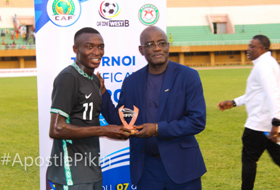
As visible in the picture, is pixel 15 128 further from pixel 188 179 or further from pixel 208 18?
pixel 208 18

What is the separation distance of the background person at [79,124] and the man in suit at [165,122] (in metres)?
0.30

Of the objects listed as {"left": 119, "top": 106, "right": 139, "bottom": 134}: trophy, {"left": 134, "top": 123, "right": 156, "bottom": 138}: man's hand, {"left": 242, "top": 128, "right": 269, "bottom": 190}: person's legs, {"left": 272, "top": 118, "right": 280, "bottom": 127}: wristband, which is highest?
{"left": 119, "top": 106, "right": 139, "bottom": 134}: trophy

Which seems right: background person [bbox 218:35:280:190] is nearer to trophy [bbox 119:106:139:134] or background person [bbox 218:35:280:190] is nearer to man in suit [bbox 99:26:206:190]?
man in suit [bbox 99:26:206:190]

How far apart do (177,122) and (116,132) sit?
19.0 inches

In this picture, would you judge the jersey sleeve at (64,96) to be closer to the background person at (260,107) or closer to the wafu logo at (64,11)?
the wafu logo at (64,11)

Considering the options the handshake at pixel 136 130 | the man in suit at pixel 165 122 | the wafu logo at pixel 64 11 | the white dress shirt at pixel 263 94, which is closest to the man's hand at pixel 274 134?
the white dress shirt at pixel 263 94

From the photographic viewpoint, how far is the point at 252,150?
3.59 m

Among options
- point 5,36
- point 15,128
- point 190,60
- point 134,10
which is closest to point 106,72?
point 134,10

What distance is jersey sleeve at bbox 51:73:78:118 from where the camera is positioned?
2.15 m

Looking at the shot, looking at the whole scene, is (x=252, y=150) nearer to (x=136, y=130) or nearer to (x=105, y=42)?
(x=136, y=130)

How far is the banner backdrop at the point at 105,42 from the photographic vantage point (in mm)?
3430

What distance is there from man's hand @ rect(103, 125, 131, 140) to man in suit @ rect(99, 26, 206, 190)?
88 mm

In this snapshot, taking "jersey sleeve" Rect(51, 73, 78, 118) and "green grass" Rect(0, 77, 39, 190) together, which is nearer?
"jersey sleeve" Rect(51, 73, 78, 118)

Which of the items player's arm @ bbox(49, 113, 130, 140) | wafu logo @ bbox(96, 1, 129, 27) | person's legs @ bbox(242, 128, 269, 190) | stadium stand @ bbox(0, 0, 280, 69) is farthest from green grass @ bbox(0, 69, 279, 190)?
stadium stand @ bbox(0, 0, 280, 69)
